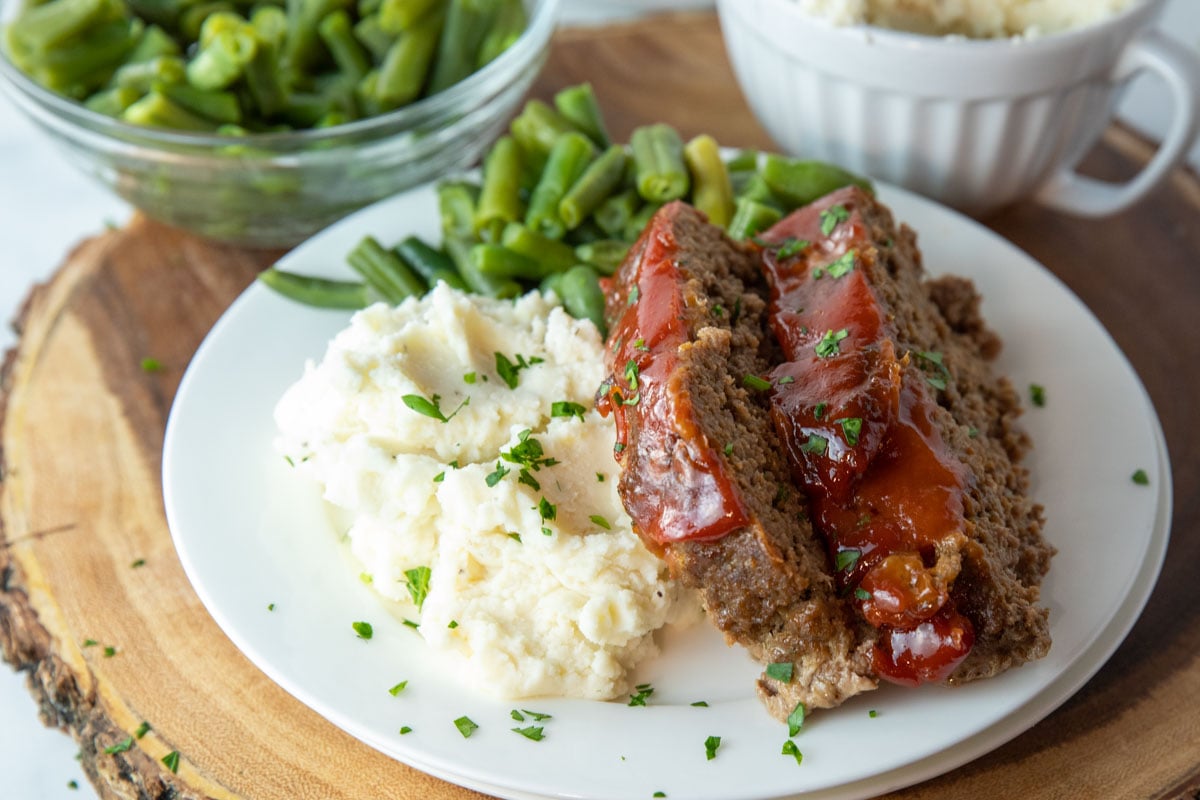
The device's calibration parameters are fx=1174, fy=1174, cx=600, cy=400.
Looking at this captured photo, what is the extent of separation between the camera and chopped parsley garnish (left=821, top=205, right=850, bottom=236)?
426 cm

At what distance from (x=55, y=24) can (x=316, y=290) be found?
2268 mm

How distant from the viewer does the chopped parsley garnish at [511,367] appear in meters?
4.18

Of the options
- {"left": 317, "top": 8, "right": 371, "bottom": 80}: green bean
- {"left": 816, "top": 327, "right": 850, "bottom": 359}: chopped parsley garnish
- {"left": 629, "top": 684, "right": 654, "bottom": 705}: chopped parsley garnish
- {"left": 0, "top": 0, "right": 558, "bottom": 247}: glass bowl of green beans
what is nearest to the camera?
{"left": 629, "top": 684, "right": 654, "bottom": 705}: chopped parsley garnish

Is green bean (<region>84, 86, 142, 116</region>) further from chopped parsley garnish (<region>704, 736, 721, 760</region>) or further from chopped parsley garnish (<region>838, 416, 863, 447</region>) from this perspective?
chopped parsley garnish (<region>704, 736, 721, 760</region>)

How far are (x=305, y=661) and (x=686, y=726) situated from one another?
1196 millimetres

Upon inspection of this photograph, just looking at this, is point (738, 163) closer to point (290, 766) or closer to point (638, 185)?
point (638, 185)

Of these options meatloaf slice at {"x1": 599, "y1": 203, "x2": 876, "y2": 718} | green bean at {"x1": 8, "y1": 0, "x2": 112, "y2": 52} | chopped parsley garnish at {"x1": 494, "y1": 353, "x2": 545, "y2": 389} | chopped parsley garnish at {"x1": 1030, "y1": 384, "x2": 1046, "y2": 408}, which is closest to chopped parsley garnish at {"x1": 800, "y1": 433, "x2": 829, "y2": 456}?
meatloaf slice at {"x1": 599, "y1": 203, "x2": 876, "y2": 718}

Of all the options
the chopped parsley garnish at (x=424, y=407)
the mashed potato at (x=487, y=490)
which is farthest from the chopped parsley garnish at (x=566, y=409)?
the chopped parsley garnish at (x=424, y=407)

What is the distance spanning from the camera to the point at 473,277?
4.88 meters

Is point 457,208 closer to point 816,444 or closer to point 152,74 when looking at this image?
point 152,74

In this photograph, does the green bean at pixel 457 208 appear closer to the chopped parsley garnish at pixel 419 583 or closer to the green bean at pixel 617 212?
the green bean at pixel 617 212

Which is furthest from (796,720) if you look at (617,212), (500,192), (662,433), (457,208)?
(457,208)

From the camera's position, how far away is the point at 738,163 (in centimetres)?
530

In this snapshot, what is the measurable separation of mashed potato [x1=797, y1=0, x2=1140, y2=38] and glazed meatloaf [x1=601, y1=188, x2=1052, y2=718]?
1.71m
